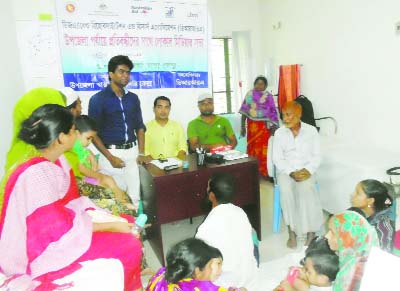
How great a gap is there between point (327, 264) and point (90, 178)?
1.62 meters

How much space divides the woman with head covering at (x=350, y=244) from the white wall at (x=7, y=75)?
2169 millimetres

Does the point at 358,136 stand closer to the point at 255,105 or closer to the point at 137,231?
the point at 255,105

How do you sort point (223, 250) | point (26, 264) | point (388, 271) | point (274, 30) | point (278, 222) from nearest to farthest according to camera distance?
point (388, 271) < point (26, 264) < point (223, 250) < point (278, 222) < point (274, 30)

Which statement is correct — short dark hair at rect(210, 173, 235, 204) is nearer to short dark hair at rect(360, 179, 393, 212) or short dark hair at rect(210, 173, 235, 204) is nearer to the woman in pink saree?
the woman in pink saree

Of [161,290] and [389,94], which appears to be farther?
[389,94]

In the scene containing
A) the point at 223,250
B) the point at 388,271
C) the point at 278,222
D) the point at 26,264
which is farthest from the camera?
the point at 278,222

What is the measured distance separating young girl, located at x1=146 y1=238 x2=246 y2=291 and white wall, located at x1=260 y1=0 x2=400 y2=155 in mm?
2291

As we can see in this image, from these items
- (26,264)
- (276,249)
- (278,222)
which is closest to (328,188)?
(278,222)

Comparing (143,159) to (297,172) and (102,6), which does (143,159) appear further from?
(102,6)

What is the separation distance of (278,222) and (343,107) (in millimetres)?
1650

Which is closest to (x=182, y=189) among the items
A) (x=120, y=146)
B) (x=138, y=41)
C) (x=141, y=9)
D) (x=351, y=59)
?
(x=120, y=146)

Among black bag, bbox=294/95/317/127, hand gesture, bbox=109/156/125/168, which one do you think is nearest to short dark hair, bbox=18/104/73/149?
hand gesture, bbox=109/156/125/168

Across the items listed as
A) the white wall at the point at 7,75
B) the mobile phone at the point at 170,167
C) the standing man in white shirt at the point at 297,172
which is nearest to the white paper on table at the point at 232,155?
the standing man in white shirt at the point at 297,172

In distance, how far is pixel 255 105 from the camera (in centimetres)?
453
